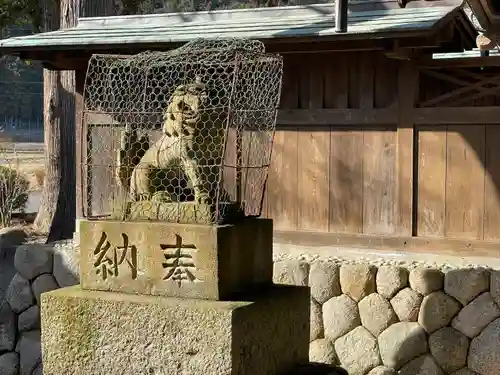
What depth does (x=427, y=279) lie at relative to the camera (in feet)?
25.9

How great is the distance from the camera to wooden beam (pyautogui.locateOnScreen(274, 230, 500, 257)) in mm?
8016

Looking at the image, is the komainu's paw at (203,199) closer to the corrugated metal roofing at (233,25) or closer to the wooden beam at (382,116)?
the wooden beam at (382,116)

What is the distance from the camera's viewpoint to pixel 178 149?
4.82m

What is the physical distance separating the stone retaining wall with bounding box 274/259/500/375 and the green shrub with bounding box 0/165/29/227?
27.8 feet

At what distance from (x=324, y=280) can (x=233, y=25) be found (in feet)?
9.71

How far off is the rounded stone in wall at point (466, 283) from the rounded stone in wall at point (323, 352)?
134 cm

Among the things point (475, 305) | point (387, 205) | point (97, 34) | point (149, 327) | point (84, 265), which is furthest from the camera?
point (97, 34)

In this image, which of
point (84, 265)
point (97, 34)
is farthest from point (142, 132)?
point (97, 34)

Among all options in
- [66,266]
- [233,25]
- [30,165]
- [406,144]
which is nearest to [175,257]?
[406,144]

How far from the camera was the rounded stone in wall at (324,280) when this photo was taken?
8320mm

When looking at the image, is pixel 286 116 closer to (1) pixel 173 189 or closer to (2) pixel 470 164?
(2) pixel 470 164

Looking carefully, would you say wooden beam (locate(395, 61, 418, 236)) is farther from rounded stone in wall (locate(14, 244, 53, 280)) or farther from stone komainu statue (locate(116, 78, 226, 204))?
rounded stone in wall (locate(14, 244, 53, 280))

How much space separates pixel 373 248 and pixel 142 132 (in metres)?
3.67

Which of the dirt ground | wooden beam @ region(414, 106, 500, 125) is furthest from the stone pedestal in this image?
the dirt ground
